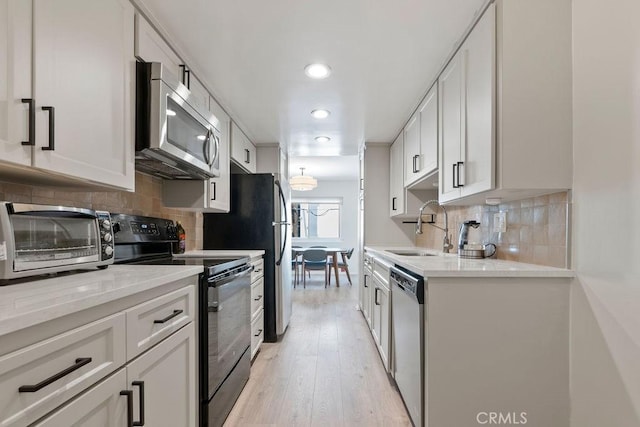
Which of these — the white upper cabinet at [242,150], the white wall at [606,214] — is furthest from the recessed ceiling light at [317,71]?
the white wall at [606,214]

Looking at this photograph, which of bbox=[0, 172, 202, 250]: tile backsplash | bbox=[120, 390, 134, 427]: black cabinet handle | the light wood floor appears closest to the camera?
bbox=[120, 390, 134, 427]: black cabinet handle

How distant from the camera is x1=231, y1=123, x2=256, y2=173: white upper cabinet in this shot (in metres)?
3.06

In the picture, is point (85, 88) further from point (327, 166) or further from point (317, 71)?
point (327, 166)

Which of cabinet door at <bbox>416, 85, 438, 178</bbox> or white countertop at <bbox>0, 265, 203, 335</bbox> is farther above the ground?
cabinet door at <bbox>416, 85, 438, 178</bbox>

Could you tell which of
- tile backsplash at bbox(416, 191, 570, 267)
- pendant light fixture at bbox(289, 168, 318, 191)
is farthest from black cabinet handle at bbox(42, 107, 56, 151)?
pendant light fixture at bbox(289, 168, 318, 191)

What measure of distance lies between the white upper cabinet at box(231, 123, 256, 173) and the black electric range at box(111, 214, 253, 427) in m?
1.00

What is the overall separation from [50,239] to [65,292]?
0.37 m

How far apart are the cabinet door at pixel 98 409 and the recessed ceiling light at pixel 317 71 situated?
1842 millimetres

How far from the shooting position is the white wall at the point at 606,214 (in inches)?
45.7

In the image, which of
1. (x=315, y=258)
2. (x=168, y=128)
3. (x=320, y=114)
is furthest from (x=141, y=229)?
(x=315, y=258)

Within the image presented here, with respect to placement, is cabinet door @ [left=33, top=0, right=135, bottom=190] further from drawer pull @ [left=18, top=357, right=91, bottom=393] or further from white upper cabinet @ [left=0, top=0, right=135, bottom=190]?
drawer pull @ [left=18, top=357, right=91, bottom=393]

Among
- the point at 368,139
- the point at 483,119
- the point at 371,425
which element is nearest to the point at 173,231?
the point at 371,425

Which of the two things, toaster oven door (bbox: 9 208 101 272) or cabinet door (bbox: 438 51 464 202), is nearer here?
toaster oven door (bbox: 9 208 101 272)

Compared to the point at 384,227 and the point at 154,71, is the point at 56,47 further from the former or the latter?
the point at 384,227
